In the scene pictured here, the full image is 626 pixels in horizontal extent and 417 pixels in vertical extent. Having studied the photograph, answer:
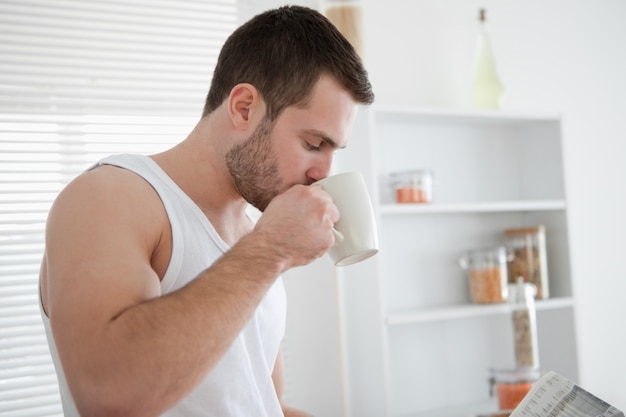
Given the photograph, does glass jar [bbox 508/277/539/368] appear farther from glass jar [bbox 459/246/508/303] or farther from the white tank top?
the white tank top

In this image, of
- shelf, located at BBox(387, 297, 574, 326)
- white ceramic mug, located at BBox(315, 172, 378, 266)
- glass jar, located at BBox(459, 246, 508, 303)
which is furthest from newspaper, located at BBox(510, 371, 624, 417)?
glass jar, located at BBox(459, 246, 508, 303)

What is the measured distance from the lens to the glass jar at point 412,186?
7.61 feet

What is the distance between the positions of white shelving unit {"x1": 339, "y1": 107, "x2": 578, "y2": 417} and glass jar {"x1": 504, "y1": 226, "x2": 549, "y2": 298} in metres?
0.08

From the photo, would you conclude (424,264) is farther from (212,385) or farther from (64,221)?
(64,221)

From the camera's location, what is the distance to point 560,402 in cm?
95

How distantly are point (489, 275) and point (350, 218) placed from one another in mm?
1496

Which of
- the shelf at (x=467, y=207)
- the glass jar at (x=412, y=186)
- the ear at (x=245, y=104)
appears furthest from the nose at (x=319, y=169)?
the glass jar at (x=412, y=186)

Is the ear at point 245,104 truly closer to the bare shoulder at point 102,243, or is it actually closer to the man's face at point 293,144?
the man's face at point 293,144

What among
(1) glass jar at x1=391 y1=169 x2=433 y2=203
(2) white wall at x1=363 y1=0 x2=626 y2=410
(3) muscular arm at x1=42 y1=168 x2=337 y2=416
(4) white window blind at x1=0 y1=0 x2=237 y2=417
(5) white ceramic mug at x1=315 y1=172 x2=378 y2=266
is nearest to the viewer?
(3) muscular arm at x1=42 y1=168 x2=337 y2=416

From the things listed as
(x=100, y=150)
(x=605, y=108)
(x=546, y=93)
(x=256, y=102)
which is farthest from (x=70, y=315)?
(x=605, y=108)

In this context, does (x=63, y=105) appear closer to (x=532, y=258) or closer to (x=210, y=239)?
(x=210, y=239)

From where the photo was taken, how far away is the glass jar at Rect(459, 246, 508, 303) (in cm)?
240

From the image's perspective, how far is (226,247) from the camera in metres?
1.05

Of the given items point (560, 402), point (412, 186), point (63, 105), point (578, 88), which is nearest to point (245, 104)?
point (560, 402)
